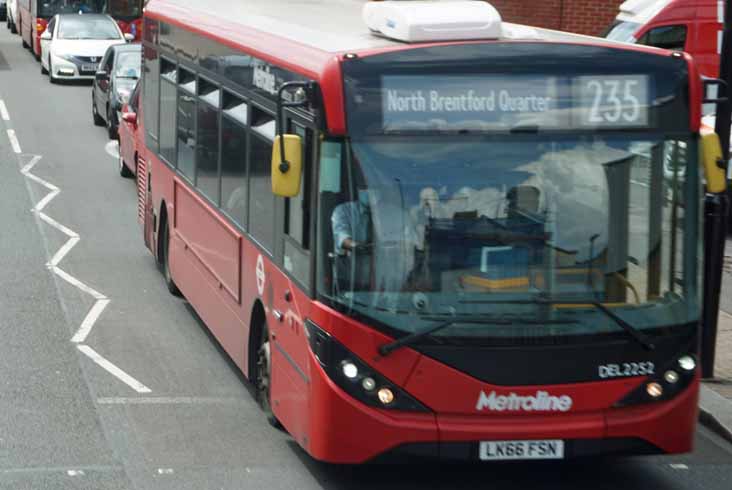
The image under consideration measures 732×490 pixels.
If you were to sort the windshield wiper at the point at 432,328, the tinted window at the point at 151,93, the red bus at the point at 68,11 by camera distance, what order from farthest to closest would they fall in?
the red bus at the point at 68,11
the tinted window at the point at 151,93
the windshield wiper at the point at 432,328

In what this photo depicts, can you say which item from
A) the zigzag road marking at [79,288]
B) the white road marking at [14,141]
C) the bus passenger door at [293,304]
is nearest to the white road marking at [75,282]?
the zigzag road marking at [79,288]

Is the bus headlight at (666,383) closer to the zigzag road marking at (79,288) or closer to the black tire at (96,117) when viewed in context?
the zigzag road marking at (79,288)

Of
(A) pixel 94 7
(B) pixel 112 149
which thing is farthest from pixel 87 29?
(B) pixel 112 149

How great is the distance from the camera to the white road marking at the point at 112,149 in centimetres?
2423

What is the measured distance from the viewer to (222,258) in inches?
446

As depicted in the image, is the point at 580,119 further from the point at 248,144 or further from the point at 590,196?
the point at 248,144

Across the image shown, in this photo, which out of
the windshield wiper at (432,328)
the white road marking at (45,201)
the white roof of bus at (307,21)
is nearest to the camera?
the windshield wiper at (432,328)

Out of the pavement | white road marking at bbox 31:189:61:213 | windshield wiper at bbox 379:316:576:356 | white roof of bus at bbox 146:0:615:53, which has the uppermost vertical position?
white roof of bus at bbox 146:0:615:53

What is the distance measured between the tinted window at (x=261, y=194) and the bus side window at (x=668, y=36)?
12.7 metres

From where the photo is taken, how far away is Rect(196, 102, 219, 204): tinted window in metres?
11.4

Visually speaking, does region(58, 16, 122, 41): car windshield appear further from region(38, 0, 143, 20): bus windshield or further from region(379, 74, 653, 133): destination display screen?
region(379, 74, 653, 133): destination display screen

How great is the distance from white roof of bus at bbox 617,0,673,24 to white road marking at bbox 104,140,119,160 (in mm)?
8248

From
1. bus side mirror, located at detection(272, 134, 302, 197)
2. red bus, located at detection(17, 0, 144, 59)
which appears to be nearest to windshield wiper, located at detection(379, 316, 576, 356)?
bus side mirror, located at detection(272, 134, 302, 197)

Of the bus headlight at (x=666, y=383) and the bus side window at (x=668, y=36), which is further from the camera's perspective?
the bus side window at (x=668, y=36)
